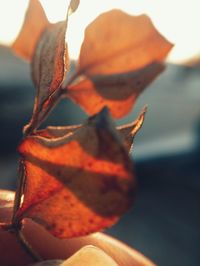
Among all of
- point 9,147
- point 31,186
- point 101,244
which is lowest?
point 9,147

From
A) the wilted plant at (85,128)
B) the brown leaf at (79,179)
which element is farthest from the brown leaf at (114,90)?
the brown leaf at (79,179)

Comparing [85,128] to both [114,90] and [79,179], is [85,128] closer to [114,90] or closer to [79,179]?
[79,179]

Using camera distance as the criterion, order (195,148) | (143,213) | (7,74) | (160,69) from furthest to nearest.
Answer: (7,74)
(195,148)
(143,213)
(160,69)

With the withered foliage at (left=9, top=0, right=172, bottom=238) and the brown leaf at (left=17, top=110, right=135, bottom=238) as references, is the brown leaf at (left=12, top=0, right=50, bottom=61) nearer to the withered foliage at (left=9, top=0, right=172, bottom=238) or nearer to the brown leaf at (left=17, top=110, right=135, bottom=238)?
the withered foliage at (left=9, top=0, right=172, bottom=238)

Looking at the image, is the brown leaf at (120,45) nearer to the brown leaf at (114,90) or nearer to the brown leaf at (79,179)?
the brown leaf at (114,90)

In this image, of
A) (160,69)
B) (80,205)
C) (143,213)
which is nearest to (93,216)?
(80,205)

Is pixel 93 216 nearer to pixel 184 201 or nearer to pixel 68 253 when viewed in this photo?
pixel 68 253
